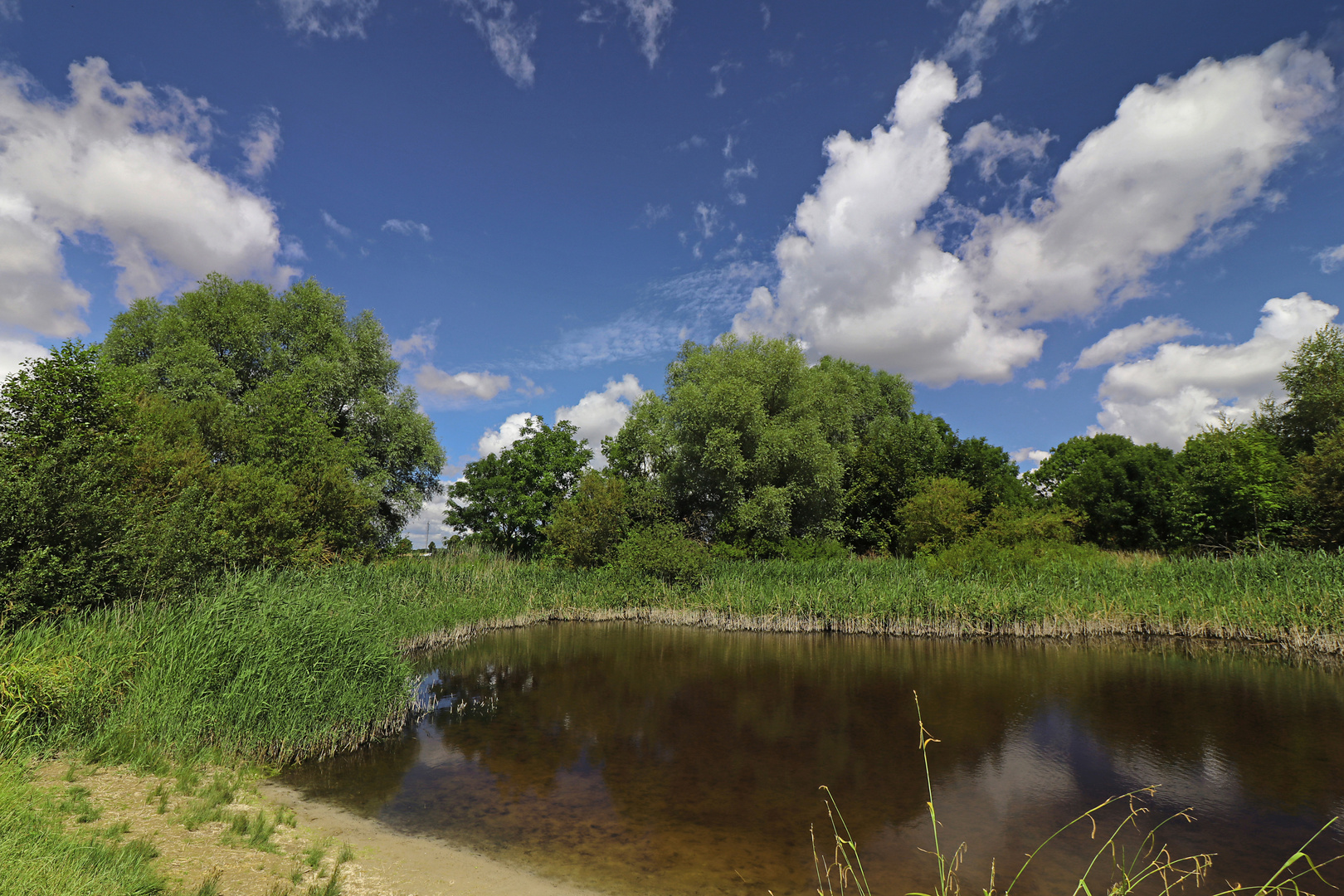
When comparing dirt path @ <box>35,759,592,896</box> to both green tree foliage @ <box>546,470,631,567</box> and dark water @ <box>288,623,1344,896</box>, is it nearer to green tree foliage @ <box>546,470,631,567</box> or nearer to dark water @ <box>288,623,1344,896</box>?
dark water @ <box>288,623,1344,896</box>

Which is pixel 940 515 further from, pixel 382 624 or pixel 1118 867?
pixel 382 624

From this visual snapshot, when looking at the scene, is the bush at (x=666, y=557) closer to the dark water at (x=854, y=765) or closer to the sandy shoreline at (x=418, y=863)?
the dark water at (x=854, y=765)

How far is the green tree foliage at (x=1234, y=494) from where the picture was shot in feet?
94.3

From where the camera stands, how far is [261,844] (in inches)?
265

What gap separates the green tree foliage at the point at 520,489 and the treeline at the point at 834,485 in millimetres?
112

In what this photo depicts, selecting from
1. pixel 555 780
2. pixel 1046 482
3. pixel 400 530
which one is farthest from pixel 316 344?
pixel 1046 482

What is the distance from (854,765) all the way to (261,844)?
29.4 feet

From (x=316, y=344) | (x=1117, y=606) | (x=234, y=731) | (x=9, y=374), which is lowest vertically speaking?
(x=234, y=731)

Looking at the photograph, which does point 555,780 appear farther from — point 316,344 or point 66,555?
point 316,344

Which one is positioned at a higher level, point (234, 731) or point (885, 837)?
point (234, 731)

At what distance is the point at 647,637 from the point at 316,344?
94.5 feet

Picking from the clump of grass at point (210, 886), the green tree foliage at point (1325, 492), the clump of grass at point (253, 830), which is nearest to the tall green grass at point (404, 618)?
the clump of grass at point (253, 830)

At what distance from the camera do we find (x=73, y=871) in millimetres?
4809

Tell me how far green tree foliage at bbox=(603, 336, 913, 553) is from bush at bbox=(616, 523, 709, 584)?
18.3ft
